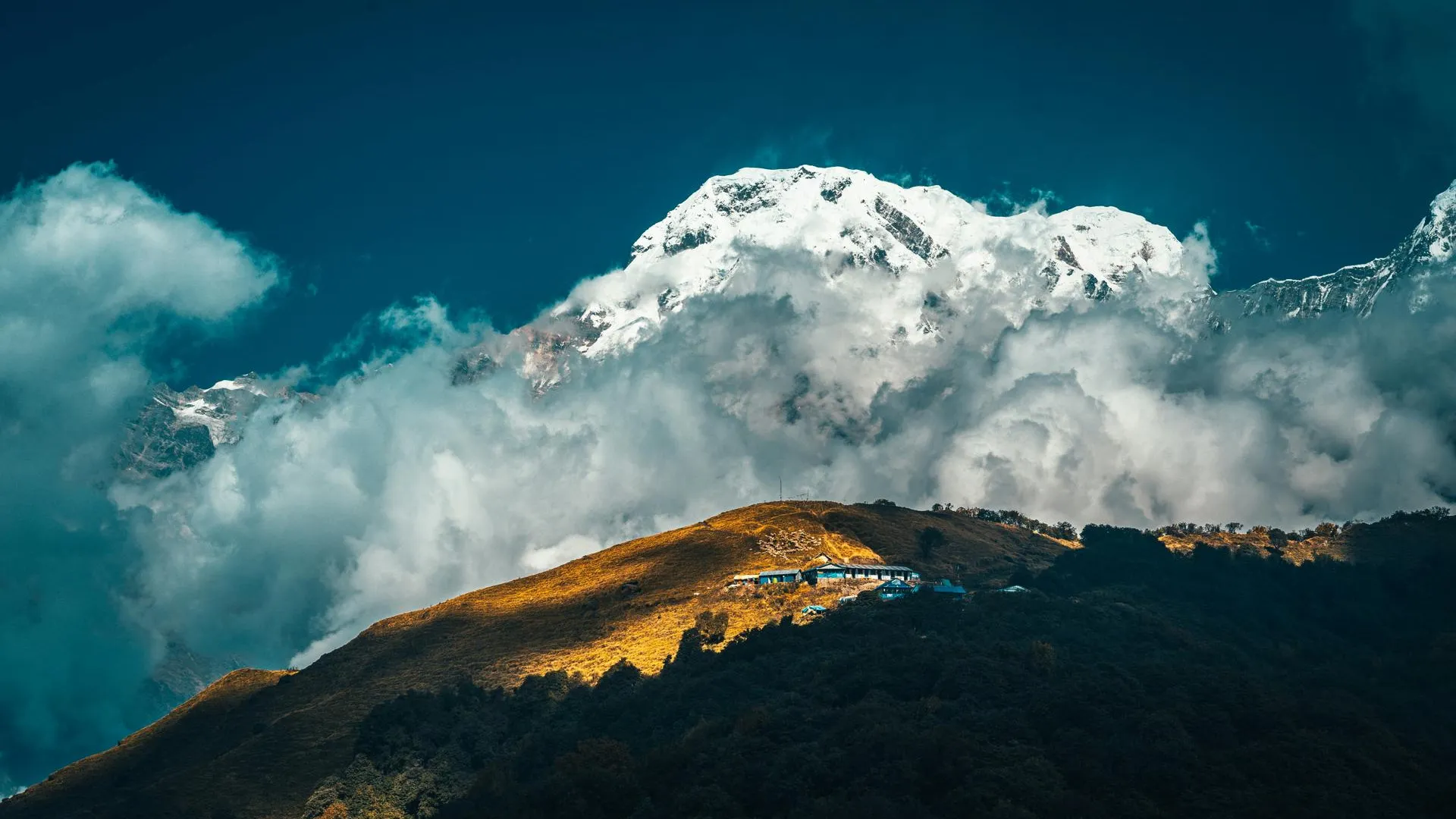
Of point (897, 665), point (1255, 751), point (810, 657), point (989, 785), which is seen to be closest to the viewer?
point (989, 785)

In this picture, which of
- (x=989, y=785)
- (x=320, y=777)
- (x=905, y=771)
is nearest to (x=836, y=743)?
(x=905, y=771)

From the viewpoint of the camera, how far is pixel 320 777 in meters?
200

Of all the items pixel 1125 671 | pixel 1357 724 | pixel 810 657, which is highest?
pixel 810 657

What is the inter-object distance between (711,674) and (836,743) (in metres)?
50.7

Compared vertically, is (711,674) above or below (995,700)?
above

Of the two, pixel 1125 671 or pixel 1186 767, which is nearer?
pixel 1186 767

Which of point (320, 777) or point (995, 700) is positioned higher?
point (320, 777)

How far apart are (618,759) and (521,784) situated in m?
27.3

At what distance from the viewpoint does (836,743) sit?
489ft

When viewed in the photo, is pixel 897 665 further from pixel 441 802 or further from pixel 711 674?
pixel 441 802

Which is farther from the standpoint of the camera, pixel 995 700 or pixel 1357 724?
pixel 995 700

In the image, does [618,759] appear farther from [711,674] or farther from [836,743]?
[711,674]

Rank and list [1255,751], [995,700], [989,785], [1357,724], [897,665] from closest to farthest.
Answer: [989,785] → [1255,751] → [1357,724] → [995,700] → [897,665]

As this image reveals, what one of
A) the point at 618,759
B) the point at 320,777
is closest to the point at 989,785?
the point at 618,759
